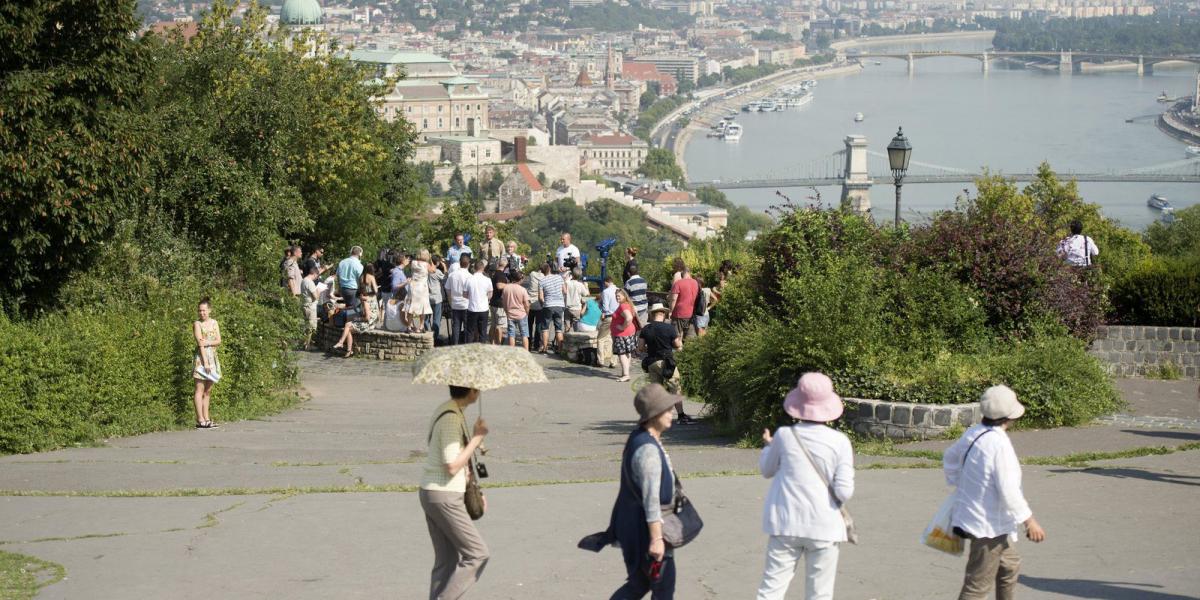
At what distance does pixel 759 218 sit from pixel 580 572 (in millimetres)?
100212

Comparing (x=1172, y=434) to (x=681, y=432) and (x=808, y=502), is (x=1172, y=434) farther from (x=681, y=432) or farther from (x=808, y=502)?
(x=808, y=502)

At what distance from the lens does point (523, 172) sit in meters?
129

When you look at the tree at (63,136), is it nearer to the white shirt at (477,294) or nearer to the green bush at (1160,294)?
the white shirt at (477,294)

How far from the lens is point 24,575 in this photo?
650 cm

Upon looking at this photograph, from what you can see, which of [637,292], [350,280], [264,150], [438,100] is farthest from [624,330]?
[438,100]

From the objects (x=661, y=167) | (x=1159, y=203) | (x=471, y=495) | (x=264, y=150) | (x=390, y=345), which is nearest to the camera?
(x=471, y=495)

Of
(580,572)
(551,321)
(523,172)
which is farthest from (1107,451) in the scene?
(523,172)

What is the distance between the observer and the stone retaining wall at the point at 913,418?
30.3ft

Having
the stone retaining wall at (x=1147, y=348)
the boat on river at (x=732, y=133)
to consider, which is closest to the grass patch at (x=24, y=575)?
the stone retaining wall at (x=1147, y=348)

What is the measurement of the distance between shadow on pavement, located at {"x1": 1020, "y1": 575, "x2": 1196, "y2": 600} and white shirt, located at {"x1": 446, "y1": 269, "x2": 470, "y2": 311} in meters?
8.33

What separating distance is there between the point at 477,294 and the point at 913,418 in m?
5.51

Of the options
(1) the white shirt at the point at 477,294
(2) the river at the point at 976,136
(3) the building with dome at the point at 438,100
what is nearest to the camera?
(1) the white shirt at the point at 477,294

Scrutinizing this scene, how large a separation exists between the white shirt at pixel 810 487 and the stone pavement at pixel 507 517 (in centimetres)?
112

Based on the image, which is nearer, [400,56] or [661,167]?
[661,167]
